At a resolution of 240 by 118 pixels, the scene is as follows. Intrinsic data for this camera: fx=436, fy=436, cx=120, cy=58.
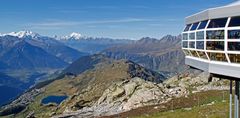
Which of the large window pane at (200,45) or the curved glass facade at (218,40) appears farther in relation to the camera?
the large window pane at (200,45)

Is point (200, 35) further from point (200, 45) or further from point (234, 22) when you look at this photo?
point (234, 22)

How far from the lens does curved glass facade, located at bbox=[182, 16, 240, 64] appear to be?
2647 cm

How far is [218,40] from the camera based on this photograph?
2858cm

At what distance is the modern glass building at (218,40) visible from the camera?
2648cm

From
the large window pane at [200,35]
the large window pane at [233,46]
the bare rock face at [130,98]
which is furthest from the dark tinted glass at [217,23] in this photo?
the bare rock face at [130,98]

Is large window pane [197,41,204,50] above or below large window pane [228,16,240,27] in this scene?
below

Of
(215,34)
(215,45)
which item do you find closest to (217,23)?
(215,34)

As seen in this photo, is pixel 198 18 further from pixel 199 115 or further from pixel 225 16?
pixel 199 115

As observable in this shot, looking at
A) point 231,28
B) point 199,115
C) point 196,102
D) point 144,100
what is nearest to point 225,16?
point 231,28

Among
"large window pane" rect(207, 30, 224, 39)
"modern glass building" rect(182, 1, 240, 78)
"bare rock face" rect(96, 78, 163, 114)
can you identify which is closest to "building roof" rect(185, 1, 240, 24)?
"modern glass building" rect(182, 1, 240, 78)

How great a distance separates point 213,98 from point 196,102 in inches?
158

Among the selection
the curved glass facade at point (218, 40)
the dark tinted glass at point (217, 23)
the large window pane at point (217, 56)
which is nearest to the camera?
the curved glass facade at point (218, 40)

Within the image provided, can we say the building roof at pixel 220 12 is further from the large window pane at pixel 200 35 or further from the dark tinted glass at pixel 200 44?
the dark tinted glass at pixel 200 44

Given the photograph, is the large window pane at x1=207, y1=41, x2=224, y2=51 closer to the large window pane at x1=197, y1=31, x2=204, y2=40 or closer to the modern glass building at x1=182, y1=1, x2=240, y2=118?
the modern glass building at x1=182, y1=1, x2=240, y2=118
